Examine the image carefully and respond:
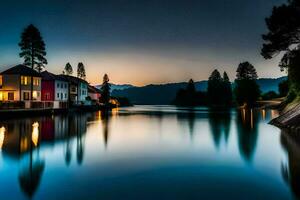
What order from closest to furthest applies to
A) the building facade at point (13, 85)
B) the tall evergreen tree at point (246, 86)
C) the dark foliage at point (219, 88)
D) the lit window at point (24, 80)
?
the building facade at point (13, 85) → the lit window at point (24, 80) → the tall evergreen tree at point (246, 86) → the dark foliage at point (219, 88)

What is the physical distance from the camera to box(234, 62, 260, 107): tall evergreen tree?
328ft

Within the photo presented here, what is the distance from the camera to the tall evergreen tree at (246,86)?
100m

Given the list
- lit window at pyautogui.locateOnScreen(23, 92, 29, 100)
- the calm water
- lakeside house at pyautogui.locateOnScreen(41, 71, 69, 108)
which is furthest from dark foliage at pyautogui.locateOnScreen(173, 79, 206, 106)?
the calm water

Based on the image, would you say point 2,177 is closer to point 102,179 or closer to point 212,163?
point 102,179

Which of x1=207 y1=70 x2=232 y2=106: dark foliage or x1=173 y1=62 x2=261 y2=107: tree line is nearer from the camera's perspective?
x1=173 y1=62 x2=261 y2=107: tree line

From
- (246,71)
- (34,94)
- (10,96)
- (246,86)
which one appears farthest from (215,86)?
(10,96)

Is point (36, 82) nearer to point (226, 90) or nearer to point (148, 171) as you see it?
point (148, 171)

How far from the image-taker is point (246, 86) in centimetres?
9938

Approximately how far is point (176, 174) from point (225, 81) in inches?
5927

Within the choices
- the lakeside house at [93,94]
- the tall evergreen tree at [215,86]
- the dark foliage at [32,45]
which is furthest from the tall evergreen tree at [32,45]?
the tall evergreen tree at [215,86]

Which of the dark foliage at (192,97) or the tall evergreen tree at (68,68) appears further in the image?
the dark foliage at (192,97)

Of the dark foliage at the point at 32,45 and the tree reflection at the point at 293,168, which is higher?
the dark foliage at the point at 32,45

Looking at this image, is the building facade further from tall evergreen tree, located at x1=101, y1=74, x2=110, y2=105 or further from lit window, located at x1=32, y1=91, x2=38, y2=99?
tall evergreen tree, located at x1=101, y1=74, x2=110, y2=105

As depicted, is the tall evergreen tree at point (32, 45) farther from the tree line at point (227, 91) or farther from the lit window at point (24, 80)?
the tree line at point (227, 91)
